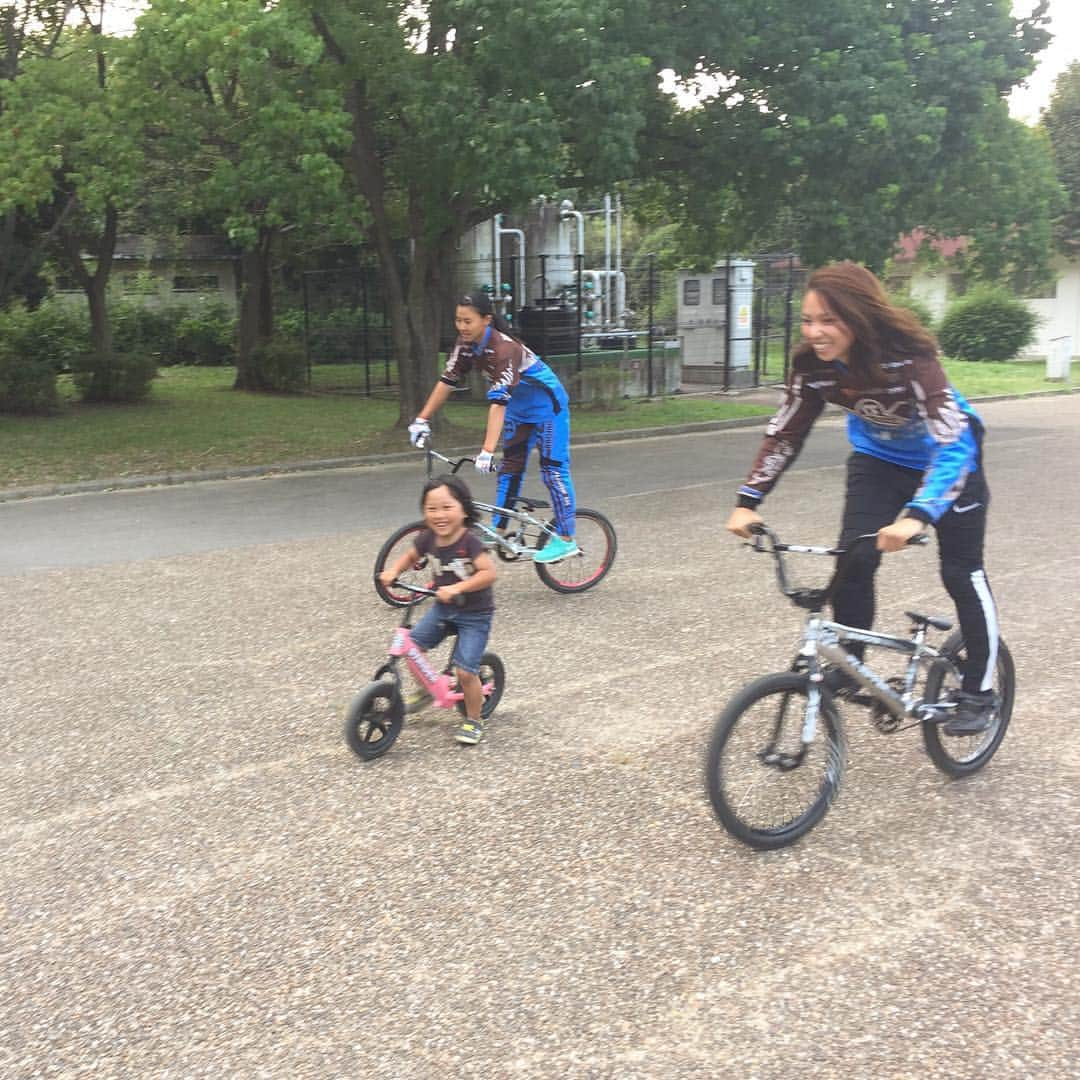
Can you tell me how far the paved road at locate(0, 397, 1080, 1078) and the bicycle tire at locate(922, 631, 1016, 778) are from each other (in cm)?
11

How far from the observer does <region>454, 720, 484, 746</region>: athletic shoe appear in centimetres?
488

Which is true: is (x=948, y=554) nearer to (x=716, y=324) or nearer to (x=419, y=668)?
(x=419, y=668)

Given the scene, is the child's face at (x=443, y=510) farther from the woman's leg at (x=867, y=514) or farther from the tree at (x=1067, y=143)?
the tree at (x=1067, y=143)

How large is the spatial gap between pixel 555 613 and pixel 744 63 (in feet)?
36.0

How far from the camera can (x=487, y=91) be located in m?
13.9

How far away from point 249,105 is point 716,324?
13902 mm

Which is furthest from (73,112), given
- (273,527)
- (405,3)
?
(273,527)

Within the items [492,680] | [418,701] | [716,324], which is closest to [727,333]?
[716,324]

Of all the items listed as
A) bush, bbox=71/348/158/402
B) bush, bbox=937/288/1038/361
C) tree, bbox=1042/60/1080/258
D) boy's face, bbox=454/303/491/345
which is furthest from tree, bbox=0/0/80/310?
tree, bbox=1042/60/1080/258

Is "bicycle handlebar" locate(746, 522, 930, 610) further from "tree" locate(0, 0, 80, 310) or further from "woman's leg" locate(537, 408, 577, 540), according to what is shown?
"tree" locate(0, 0, 80, 310)

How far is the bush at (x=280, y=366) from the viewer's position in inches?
972

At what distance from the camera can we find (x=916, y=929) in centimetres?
338

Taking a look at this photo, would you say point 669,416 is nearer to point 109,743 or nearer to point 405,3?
point 405,3

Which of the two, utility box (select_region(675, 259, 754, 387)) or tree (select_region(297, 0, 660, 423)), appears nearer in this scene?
tree (select_region(297, 0, 660, 423))
